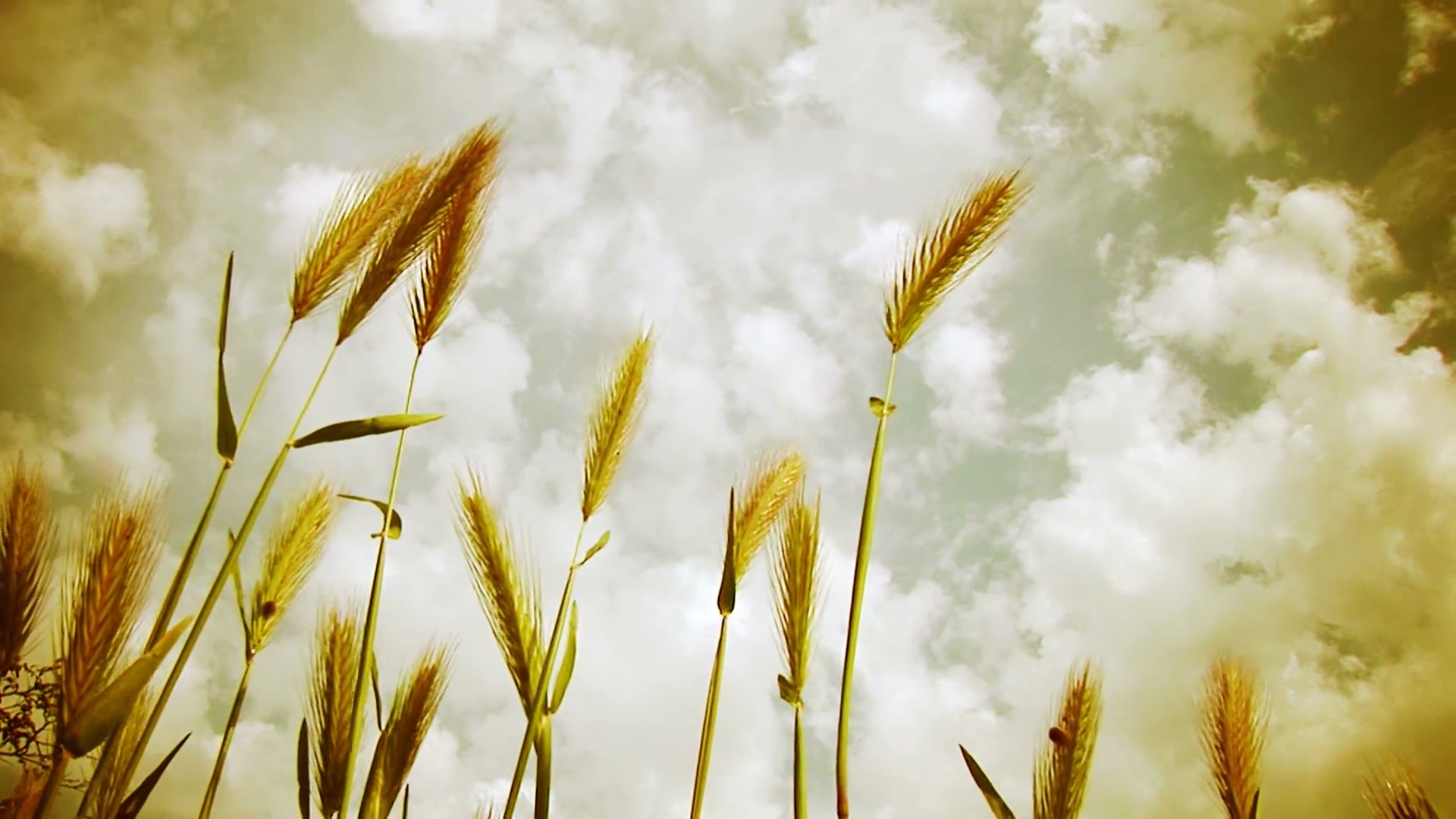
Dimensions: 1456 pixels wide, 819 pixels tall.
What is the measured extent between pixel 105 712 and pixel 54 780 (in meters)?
0.14

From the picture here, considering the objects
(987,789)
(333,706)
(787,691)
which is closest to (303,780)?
(333,706)

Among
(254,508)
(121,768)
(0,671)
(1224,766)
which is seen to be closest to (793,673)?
(1224,766)

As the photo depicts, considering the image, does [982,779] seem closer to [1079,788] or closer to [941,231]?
[1079,788]

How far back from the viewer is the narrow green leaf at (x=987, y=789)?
5.78ft

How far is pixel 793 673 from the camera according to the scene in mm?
1912

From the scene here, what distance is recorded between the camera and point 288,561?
235 cm

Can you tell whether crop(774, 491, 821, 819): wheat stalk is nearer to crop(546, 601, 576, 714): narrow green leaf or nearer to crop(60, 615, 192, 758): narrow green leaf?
crop(546, 601, 576, 714): narrow green leaf

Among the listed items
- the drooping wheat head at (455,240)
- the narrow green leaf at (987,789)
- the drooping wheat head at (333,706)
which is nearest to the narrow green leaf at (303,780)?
the drooping wheat head at (333,706)

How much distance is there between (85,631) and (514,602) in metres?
0.90

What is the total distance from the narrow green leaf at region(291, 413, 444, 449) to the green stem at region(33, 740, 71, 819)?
2.57 ft

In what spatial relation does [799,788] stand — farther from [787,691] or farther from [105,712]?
[105,712]

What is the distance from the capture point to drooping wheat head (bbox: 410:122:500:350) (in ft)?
7.38

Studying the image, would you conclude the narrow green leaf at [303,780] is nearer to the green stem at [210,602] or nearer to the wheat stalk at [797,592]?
the green stem at [210,602]

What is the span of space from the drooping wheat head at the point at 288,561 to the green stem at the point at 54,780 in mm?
726
